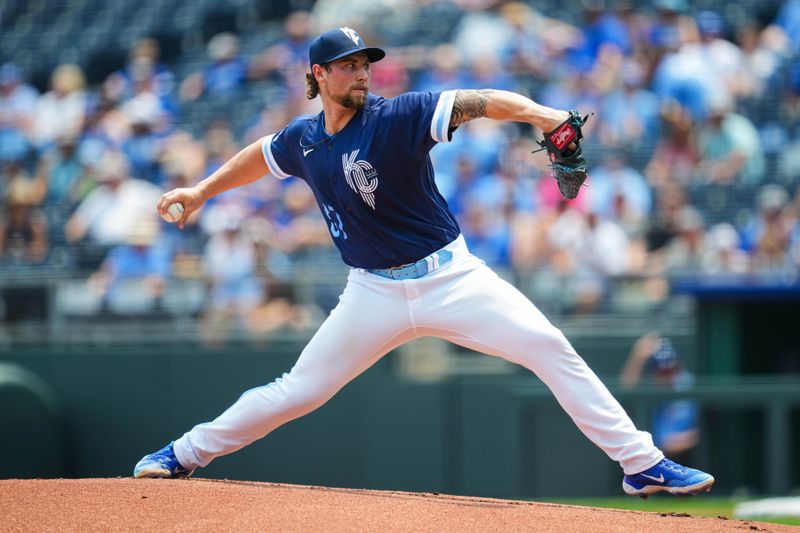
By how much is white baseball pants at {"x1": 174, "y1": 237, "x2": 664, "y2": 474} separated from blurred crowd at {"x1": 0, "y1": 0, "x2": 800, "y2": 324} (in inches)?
141

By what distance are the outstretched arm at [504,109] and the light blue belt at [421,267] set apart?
554 mm

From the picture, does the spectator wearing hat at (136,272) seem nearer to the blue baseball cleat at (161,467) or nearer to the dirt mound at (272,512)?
the blue baseball cleat at (161,467)

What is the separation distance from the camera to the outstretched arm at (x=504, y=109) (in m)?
4.30

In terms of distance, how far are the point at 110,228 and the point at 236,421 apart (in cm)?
537

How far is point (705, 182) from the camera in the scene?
948cm

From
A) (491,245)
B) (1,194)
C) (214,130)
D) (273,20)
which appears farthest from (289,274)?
(273,20)

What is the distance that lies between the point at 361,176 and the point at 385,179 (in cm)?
10

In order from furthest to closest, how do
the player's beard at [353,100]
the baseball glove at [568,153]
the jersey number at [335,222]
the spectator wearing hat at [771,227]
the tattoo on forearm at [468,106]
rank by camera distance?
the spectator wearing hat at [771,227] < the jersey number at [335,222] < the player's beard at [353,100] < the tattoo on forearm at [468,106] < the baseball glove at [568,153]

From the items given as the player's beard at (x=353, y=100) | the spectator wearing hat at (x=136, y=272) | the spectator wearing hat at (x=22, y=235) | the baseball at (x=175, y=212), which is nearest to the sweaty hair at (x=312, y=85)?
the player's beard at (x=353, y=100)

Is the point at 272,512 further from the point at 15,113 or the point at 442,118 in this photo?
the point at 15,113

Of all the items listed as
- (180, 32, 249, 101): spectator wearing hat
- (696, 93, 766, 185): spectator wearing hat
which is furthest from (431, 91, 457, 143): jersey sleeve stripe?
(180, 32, 249, 101): spectator wearing hat

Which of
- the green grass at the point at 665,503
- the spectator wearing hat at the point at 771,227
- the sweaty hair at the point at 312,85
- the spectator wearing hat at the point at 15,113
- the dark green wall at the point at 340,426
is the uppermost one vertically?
the spectator wearing hat at the point at 15,113

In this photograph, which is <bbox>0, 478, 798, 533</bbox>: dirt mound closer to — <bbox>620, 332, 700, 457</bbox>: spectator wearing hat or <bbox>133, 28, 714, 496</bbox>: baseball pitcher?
<bbox>133, 28, 714, 496</bbox>: baseball pitcher

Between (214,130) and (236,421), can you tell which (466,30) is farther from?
(236,421)
